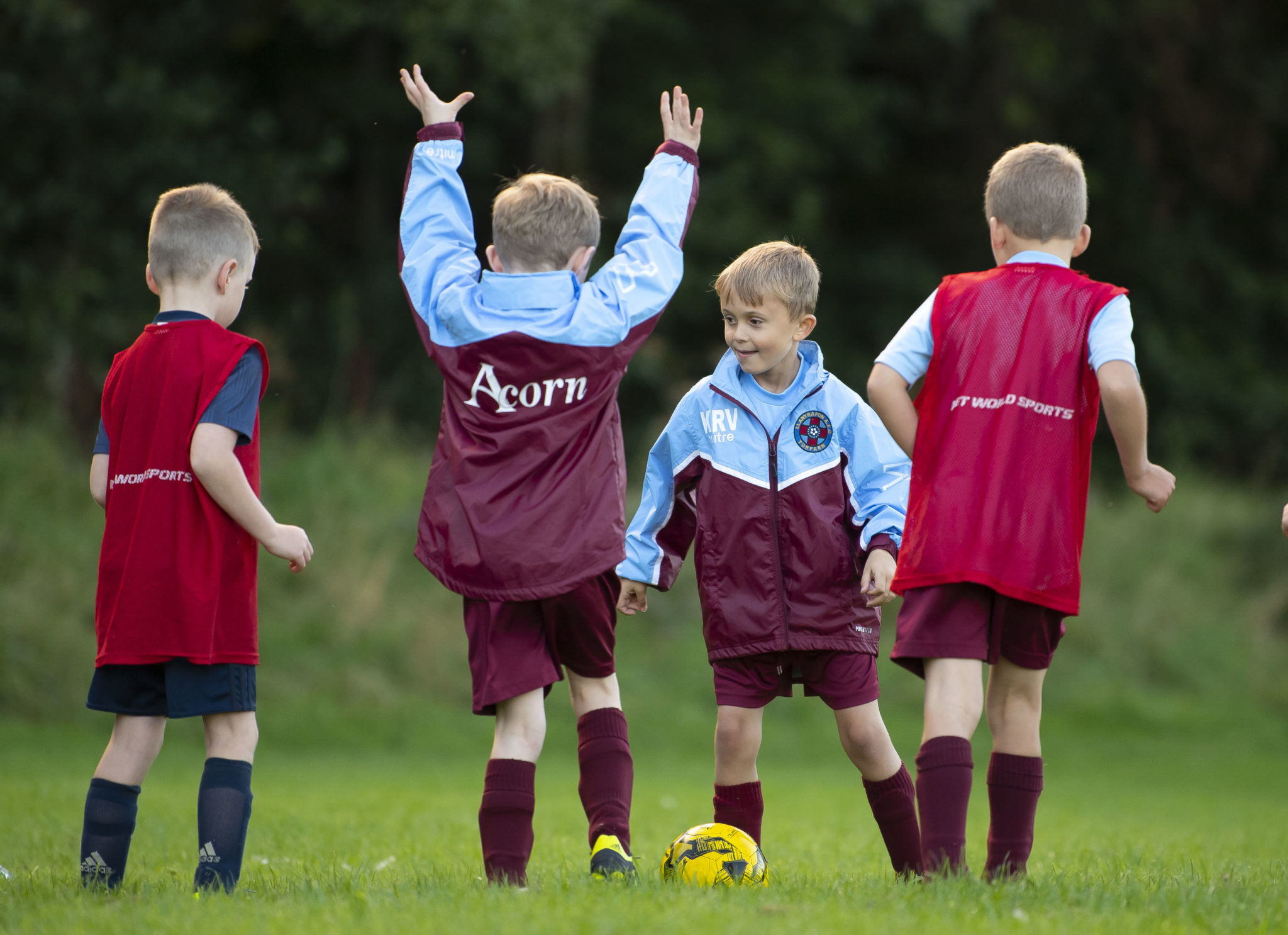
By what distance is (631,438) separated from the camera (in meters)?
17.7

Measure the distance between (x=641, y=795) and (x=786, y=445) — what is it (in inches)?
181

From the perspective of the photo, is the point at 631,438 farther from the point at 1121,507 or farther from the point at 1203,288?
the point at 1203,288

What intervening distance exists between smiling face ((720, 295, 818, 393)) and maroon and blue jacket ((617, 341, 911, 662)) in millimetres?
64

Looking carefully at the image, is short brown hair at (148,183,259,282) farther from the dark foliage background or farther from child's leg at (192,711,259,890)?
the dark foliage background

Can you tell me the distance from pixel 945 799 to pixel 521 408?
1.66 metres

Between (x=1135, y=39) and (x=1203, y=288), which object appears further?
(x=1203, y=288)

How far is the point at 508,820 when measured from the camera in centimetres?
403

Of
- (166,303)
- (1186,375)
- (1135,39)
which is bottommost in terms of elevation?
(166,303)

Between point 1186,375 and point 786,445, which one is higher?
point 1186,375

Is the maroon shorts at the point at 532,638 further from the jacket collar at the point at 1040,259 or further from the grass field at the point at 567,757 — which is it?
the jacket collar at the point at 1040,259

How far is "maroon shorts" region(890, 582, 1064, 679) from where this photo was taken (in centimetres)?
400

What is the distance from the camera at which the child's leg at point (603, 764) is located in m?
4.24

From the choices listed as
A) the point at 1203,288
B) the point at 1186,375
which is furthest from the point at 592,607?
the point at 1203,288

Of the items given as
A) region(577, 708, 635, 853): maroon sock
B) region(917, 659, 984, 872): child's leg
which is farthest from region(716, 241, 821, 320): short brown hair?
region(577, 708, 635, 853): maroon sock
